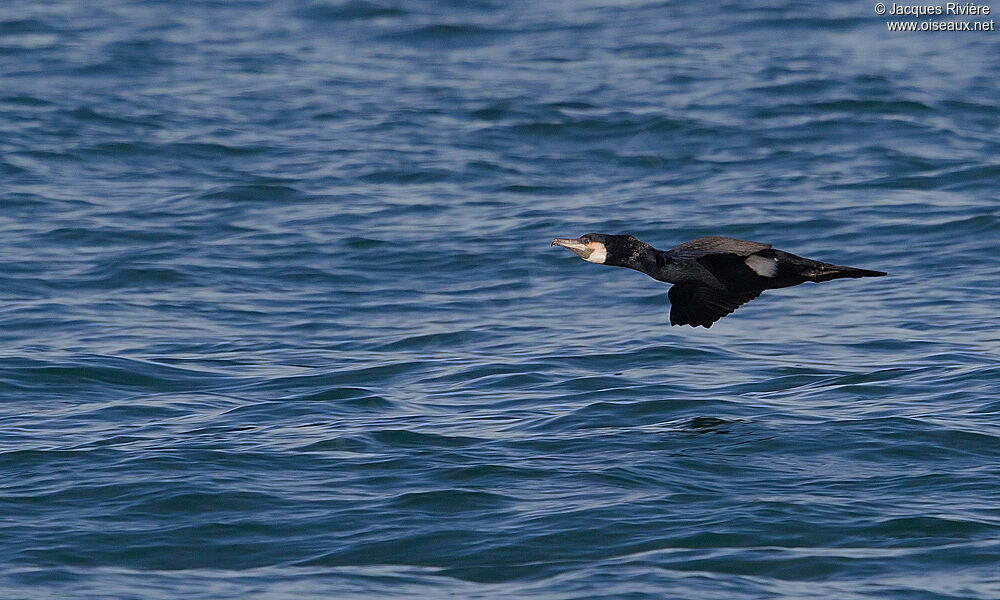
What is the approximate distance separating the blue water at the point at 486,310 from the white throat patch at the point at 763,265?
121cm

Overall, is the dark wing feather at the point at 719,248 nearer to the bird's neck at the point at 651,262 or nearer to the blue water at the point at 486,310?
the bird's neck at the point at 651,262

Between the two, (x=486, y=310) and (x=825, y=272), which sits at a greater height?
(x=825, y=272)

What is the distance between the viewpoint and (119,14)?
25219mm

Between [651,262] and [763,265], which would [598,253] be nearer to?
[651,262]

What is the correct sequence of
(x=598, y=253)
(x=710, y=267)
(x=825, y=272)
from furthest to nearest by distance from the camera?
(x=710, y=267) < (x=598, y=253) < (x=825, y=272)

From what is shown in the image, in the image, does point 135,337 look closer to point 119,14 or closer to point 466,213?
point 466,213

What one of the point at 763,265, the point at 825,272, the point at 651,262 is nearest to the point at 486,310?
the point at 651,262

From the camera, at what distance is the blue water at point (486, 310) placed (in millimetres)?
8047

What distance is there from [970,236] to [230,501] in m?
8.62

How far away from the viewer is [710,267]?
9.24 meters

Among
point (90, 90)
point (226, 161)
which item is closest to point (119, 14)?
point (90, 90)

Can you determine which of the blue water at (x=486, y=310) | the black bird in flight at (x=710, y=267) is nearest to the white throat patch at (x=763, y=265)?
the black bird in flight at (x=710, y=267)

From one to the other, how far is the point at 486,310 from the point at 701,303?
3.79m

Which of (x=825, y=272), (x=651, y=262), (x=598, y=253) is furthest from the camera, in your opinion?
(x=651, y=262)
